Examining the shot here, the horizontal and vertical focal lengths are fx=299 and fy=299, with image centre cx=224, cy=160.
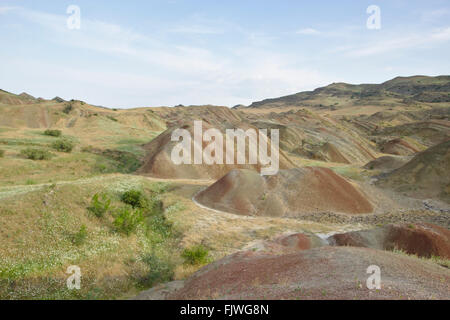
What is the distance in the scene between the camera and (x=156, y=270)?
8.62 m

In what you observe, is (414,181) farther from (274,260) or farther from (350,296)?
(350,296)

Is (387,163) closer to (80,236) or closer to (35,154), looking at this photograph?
(80,236)

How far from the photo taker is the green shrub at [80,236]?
9391 mm

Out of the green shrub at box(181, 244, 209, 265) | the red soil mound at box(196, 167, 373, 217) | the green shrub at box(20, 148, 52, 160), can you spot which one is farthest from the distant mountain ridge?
the green shrub at box(181, 244, 209, 265)

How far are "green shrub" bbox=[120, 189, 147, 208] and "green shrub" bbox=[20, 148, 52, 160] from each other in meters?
11.2

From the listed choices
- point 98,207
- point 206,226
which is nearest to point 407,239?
point 206,226

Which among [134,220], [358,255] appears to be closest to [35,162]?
[134,220]

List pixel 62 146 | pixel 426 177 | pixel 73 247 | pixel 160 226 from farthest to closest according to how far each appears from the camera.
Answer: pixel 62 146 → pixel 426 177 → pixel 160 226 → pixel 73 247

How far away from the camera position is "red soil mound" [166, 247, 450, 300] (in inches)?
188

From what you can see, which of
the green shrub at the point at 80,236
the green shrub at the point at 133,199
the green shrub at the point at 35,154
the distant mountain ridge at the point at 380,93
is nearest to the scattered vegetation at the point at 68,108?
the green shrub at the point at 35,154

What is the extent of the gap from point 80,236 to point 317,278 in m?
7.50

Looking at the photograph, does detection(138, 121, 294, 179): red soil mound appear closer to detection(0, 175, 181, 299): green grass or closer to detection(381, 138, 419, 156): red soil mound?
detection(0, 175, 181, 299): green grass

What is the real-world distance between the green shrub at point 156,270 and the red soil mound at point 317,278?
1.45 m

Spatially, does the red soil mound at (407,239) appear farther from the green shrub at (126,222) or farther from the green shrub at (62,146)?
the green shrub at (62,146)
